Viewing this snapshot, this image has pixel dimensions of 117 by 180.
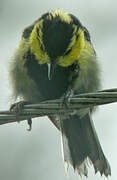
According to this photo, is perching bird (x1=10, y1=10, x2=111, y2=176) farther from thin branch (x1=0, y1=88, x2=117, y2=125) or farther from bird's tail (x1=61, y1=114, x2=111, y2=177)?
thin branch (x1=0, y1=88, x2=117, y2=125)

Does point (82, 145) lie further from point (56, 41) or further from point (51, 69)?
point (56, 41)

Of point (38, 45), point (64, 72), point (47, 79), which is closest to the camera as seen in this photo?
point (38, 45)

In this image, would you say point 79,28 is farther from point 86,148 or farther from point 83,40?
point 86,148

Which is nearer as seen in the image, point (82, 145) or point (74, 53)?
point (74, 53)

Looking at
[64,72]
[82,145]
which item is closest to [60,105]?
[64,72]

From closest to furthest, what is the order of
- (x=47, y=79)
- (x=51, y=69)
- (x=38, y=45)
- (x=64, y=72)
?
(x=51, y=69)
(x=38, y=45)
(x=64, y=72)
(x=47, y=79)

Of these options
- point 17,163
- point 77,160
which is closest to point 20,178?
point 17,163

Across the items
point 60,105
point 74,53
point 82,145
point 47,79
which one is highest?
point 74,53
